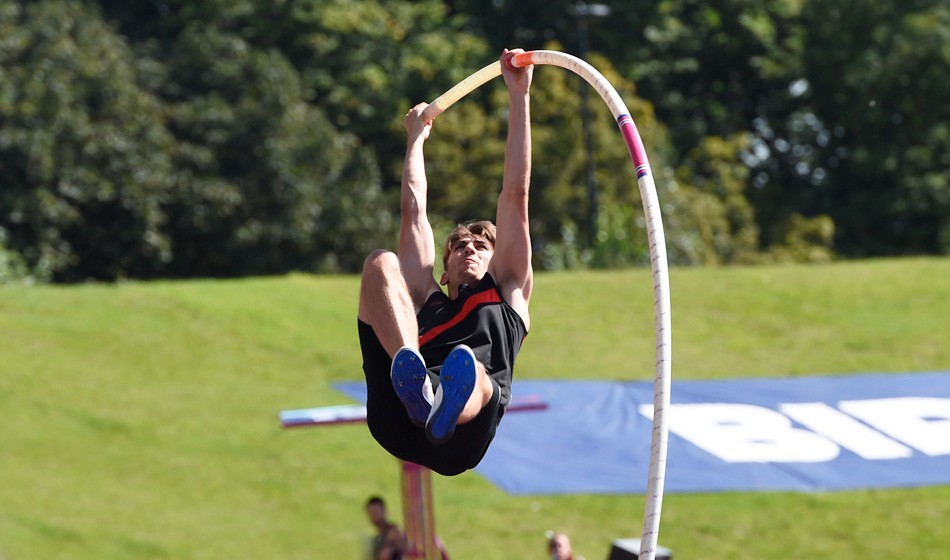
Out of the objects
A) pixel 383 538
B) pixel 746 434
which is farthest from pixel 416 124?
pixel 746 434

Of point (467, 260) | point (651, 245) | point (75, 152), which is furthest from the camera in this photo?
point (75, 152)

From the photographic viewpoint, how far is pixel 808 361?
19.0m

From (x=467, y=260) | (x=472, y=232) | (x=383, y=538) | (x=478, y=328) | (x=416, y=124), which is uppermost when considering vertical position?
(x=416, y=124)

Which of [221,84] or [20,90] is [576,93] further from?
[20,90]

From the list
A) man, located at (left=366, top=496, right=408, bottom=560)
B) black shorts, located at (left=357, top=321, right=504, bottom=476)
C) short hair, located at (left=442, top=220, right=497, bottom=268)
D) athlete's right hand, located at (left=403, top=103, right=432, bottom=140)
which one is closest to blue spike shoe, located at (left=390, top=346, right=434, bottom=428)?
black shorts, located at (left=357, top=321, right=504, bottom=476)

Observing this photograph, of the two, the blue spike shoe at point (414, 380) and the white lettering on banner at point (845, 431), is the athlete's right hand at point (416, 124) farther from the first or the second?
the white lettering on banner at point (845, 431)

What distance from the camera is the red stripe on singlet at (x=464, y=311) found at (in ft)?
20.6

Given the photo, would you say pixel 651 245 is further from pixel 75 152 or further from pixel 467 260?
pixel 75 152

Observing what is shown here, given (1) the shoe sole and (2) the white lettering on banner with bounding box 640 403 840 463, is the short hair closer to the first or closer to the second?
(1) the shoe sole

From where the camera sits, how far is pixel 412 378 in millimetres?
5828

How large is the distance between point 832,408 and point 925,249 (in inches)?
767

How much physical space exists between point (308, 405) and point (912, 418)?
23.3 feet

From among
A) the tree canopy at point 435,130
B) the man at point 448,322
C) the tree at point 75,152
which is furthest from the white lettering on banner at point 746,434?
the tree at point 75,152

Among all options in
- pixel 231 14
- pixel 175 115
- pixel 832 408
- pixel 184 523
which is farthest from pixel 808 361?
pixel 231 14
